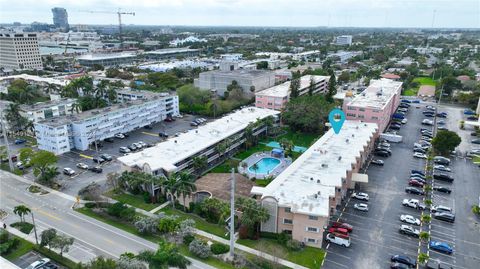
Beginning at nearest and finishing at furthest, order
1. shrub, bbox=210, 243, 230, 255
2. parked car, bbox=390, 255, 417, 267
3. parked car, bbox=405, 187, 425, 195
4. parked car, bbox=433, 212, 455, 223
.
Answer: parked car, bbox=390, 255, 417, 267, shrub, bbox=210, 243, 230, 255, parked car, bbox=433, 212, 455, 223, parked car, bbox=405, 187, 425, 195

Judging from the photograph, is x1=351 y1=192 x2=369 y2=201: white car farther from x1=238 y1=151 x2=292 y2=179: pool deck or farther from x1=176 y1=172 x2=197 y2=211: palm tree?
x1=176 y1=172 x2=197 y2=211: palm tree

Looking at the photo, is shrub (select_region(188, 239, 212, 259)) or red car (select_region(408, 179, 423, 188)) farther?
red car (select_region(408, 179, 423, 188))

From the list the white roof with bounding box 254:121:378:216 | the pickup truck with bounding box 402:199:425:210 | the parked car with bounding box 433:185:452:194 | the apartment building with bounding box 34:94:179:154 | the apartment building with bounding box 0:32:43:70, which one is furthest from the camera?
the apartment building with bounding box 0:32:43:70

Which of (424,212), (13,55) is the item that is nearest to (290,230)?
(424,212)

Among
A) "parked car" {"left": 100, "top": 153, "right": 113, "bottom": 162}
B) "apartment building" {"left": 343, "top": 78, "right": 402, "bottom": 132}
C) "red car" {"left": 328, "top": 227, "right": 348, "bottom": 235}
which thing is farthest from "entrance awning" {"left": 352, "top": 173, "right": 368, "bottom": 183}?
"parked car" {"left": 100, "top": 153, "right": 113, "bottom": 162}

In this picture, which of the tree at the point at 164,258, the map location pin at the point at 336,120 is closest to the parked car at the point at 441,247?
the map location pin at the point at 336,120

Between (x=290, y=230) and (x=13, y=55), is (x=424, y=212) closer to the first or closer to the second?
(x=290, y=230)
